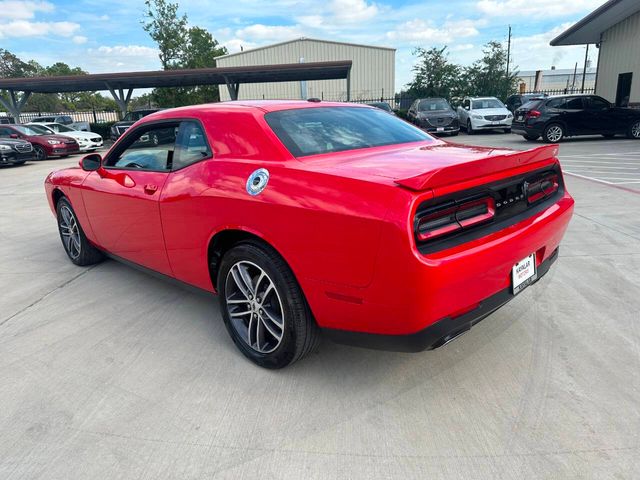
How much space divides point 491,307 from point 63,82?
2879cm

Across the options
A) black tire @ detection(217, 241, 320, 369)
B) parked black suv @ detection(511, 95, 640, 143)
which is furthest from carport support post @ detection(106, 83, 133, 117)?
black tire @ detection(217, 241, 320, 369)

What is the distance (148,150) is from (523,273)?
281 cm

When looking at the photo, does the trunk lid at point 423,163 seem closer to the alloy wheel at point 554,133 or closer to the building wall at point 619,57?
the alloy wheel at point 554,133

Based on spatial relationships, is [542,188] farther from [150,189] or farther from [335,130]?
[150,189]

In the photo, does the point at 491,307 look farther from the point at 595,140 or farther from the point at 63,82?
the point at 63,82

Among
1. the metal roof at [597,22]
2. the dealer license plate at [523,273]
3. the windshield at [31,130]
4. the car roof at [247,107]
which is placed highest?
the metal roof at [597,22]

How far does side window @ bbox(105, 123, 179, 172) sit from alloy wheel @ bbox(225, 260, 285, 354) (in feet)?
3.32

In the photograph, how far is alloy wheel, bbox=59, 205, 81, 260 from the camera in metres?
4.62

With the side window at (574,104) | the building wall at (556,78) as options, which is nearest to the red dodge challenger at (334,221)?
the side window at (574,104)

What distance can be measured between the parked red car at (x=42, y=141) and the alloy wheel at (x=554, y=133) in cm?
1741

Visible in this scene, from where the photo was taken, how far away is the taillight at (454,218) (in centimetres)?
199

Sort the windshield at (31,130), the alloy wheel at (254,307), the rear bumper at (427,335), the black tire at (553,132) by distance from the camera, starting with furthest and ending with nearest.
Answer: the windshield at (31,130) < the black tire at (553,132) < the alloy wheel at (254,307) < the rear bumper at (427,335)

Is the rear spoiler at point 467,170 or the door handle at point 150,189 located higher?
the rear spoiler at point 467,170

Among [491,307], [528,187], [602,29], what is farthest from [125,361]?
[602,29]
